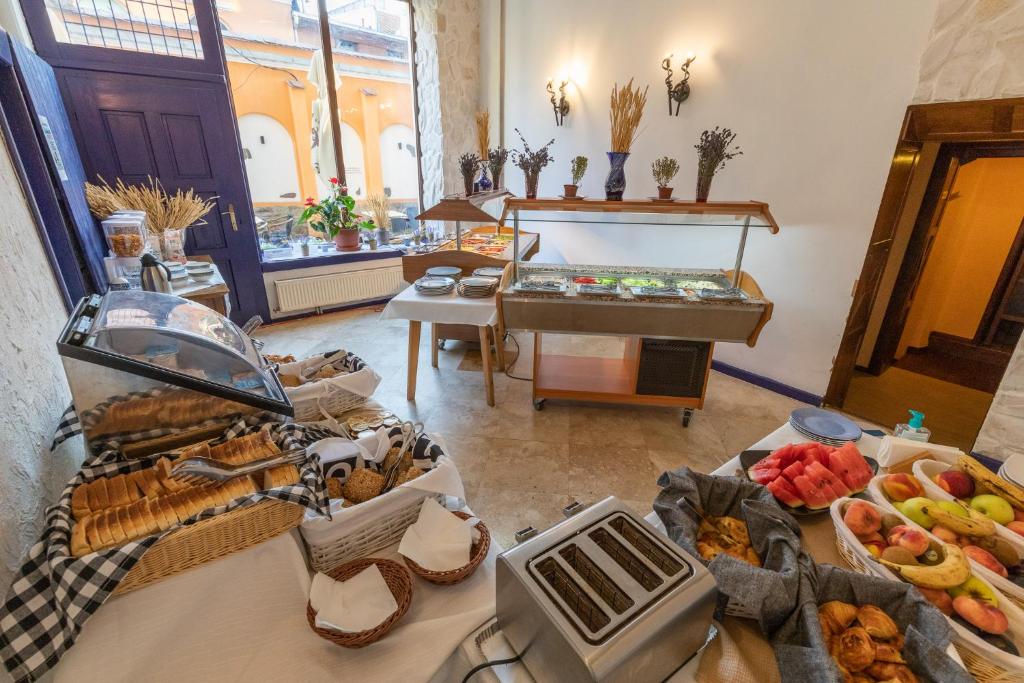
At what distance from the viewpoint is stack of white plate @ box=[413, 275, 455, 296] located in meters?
2.98

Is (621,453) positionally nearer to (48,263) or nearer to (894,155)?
(894,155)

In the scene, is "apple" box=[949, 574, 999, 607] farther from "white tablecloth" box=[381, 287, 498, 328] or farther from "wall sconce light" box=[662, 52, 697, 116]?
"wall sconce light" box=[662, 52, 697, 116]

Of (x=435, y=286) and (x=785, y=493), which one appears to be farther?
(x=435, y=286)

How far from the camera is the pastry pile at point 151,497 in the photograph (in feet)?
2.80

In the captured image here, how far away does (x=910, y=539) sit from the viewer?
0.89 metres

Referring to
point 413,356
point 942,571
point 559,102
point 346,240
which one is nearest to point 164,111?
point 346,240

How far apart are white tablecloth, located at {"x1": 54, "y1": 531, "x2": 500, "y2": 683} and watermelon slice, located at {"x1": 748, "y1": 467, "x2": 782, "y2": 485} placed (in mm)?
776

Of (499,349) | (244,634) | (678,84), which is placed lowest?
(499,349)

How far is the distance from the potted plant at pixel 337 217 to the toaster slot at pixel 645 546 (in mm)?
4903

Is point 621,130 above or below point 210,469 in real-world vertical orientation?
above

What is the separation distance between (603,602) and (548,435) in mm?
2125

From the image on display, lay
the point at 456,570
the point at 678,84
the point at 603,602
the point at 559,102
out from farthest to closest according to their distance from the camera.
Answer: the point at 559,102, the point at 678,84, the point at 456,570, the point at 603,602

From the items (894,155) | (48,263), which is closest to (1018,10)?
(894,155)

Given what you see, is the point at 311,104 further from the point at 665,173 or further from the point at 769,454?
the point at 769,454
